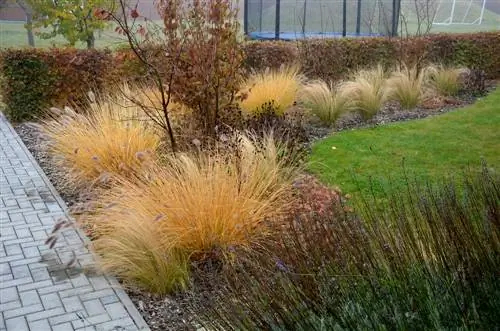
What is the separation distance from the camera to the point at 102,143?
5.94 metres

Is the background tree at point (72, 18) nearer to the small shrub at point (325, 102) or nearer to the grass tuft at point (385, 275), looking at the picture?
the small shrub at point (325, 102)

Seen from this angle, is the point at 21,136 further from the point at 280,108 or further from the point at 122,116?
the point at 280,108

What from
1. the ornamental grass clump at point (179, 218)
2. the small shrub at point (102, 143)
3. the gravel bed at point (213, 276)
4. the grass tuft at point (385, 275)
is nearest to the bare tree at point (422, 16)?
the gravel bed at point (213, 276)

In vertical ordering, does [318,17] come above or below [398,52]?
above

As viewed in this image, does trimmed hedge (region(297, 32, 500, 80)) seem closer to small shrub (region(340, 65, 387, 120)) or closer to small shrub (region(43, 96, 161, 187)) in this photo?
small shrub (region(340, 65, 387, 120))

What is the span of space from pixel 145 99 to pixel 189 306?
13.7ft

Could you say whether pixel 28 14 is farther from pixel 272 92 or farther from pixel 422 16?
pixel 272 92

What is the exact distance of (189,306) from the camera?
3.64 m

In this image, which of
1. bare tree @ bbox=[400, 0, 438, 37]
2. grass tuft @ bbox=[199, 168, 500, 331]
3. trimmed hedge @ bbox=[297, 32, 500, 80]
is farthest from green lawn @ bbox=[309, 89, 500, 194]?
bare tree @ bbox=[400, 0, 438, 37]

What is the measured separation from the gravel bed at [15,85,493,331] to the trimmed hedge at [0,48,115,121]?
468 mm

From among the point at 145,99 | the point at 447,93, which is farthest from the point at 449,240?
the point at 447,93

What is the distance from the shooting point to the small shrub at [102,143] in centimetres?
582

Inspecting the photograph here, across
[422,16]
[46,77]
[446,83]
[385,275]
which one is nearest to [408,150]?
[446,83]

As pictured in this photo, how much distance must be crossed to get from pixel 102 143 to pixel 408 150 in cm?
350
